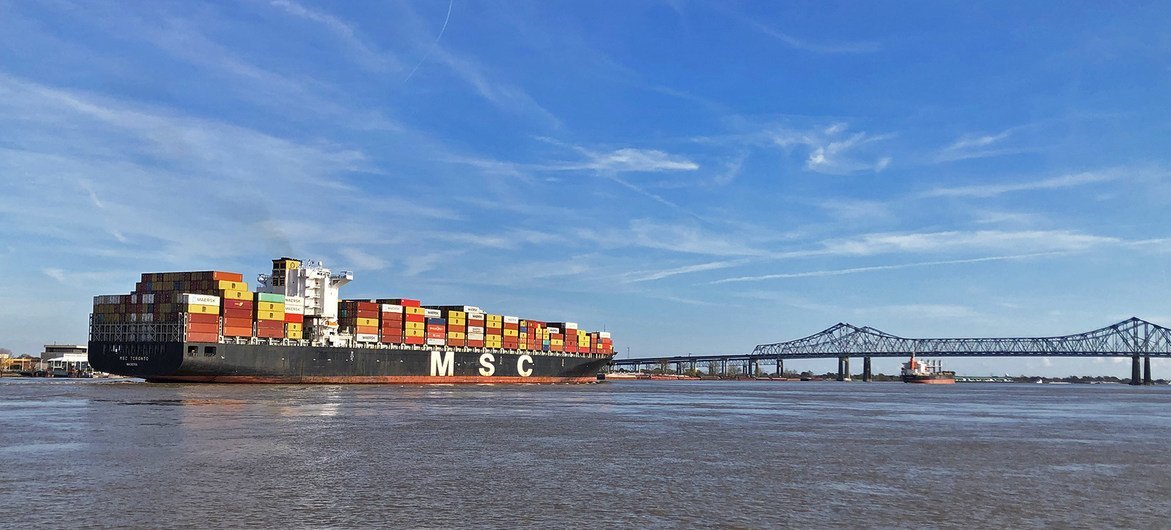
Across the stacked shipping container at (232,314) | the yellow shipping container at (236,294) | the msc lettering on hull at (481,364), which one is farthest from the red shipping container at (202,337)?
the msc lettering on hull at (481,364)

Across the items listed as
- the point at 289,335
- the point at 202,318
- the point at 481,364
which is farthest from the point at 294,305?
the point at 481,364

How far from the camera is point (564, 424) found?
1620 inches

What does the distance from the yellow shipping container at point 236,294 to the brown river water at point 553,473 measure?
4393 centimetres

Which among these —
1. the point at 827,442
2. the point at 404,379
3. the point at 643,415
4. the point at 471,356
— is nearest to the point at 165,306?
the point at 404,379

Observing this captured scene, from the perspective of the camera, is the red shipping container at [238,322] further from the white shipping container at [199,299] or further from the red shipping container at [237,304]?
the white shipping container at [199,299]

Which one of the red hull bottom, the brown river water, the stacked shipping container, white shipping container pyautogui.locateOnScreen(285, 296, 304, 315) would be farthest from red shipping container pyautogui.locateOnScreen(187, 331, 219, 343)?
the brown river water

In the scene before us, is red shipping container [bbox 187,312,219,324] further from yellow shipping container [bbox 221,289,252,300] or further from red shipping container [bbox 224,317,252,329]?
yellow shipping container [bbox 221,289,252,300]

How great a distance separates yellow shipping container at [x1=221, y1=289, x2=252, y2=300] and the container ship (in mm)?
95

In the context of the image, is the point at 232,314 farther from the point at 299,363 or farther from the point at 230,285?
the point at 299,363

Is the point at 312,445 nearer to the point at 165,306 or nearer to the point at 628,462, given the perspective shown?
the point at 628,462

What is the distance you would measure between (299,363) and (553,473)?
73392 mm

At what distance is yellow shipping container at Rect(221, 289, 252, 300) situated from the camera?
86.6 metres

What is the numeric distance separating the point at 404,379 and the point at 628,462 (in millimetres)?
82428

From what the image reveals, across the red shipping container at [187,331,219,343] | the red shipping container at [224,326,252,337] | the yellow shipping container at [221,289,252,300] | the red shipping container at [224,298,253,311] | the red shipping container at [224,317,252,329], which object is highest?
the yellow shipping container at [221,289,252,300]
